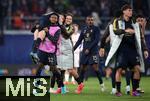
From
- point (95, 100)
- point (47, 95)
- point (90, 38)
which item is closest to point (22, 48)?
point (90, 38)

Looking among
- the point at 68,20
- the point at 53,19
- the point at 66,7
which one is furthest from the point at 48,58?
the point at 66,7

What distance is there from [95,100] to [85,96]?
1550mm

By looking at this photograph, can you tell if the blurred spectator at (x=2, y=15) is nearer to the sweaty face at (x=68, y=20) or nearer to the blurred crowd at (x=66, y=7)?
the blurred crowd at (x=66, y=7)

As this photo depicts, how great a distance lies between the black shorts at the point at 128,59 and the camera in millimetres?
20484

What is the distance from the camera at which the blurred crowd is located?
36.3 metres

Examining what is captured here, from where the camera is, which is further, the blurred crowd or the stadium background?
the blurred crowd

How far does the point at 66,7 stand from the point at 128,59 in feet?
53.4

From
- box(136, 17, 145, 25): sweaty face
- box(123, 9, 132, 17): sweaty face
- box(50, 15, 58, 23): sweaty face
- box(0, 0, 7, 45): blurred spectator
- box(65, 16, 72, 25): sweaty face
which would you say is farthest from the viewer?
box(0, 0, 7, 45): blurred spectator

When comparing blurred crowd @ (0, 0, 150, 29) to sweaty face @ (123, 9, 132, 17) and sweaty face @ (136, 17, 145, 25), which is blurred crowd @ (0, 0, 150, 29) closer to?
sweaty face @ (136, 17, 145, 25)

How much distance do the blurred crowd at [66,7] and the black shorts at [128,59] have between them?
1545 cm

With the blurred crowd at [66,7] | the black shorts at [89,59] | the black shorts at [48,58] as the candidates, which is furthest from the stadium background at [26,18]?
the black shorts at [48,58]

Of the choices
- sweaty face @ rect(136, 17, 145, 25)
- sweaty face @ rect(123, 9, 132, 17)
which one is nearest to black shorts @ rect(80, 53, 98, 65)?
sweaty face @ rect(136, 17, 145, 25)

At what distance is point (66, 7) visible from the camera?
120 ft

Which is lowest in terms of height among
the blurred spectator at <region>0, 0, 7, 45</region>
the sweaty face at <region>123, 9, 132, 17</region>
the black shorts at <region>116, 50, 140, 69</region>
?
the black shorts at <region>116, 50, 140, 69</region>
